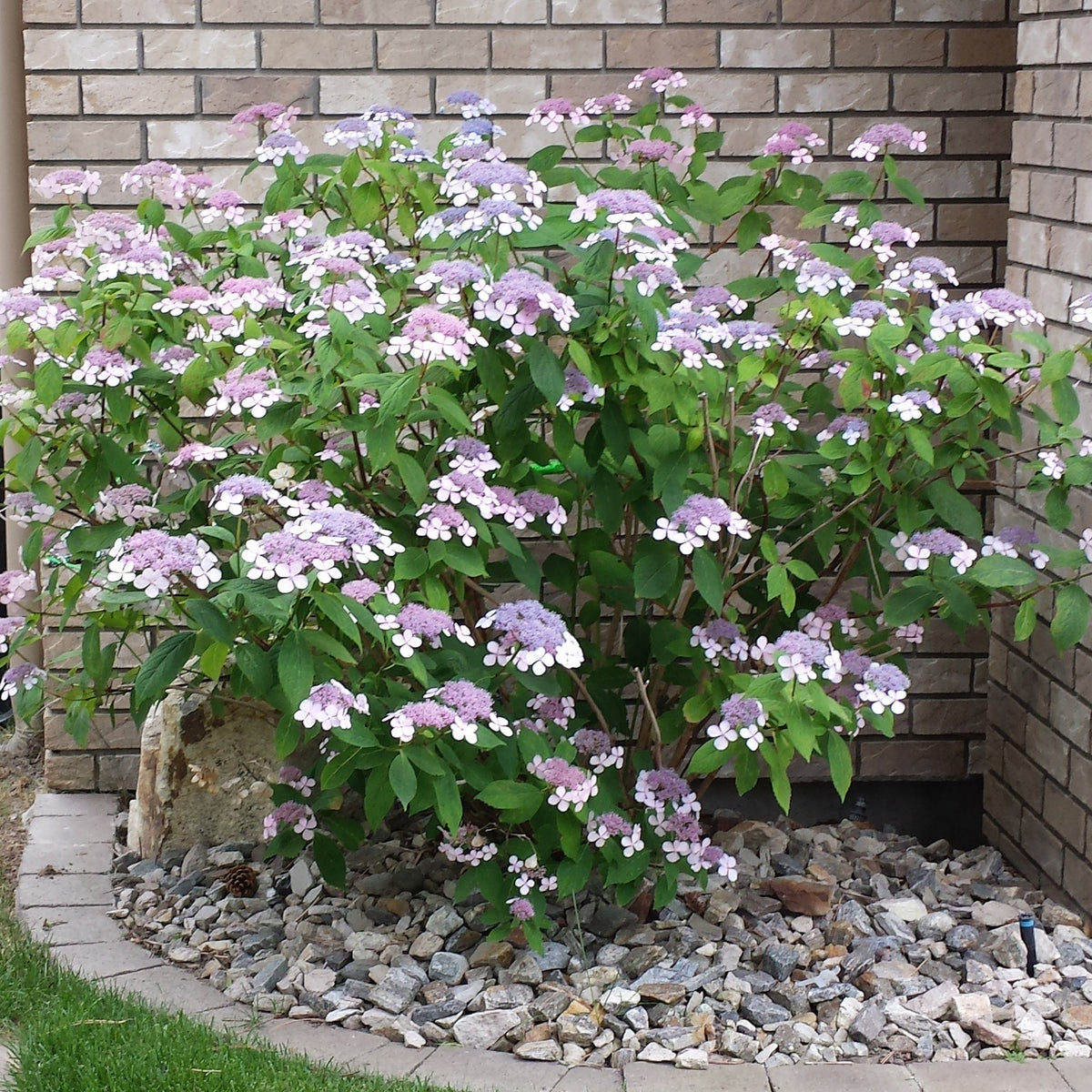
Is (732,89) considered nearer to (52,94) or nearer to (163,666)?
(52,94)

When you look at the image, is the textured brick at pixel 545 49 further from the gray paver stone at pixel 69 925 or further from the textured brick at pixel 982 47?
the gray paver stone at pixel 69 925

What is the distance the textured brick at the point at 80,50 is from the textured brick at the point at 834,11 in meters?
1.40

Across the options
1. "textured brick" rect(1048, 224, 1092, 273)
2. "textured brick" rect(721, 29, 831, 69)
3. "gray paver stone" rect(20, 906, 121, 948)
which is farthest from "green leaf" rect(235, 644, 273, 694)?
"textured brick" rect(721, 29, 831, 69)

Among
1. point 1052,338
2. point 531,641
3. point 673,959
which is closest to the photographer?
point 531,641

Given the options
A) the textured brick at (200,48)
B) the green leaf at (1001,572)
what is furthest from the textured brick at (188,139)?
the green leaf at (1001,572)

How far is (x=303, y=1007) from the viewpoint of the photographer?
7.91 ft

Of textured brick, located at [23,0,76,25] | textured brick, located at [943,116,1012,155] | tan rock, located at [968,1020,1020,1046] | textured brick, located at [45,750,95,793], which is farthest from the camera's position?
textured brick, located at [45,750,95,793]

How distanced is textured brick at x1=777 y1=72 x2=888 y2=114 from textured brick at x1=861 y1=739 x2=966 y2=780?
1431 millimetres

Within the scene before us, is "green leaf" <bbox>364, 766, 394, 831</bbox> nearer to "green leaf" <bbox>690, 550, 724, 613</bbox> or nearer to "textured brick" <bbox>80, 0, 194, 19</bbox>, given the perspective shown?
"green leaf" <bbox>690, 550, 724, 613</bbox>

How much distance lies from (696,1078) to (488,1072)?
1.05ft

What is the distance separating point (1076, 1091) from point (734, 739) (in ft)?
2.41

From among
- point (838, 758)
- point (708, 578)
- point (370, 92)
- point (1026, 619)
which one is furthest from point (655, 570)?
point (370, 92)

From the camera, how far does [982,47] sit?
3143 millimetres

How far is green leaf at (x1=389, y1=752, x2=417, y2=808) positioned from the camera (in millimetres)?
2006
